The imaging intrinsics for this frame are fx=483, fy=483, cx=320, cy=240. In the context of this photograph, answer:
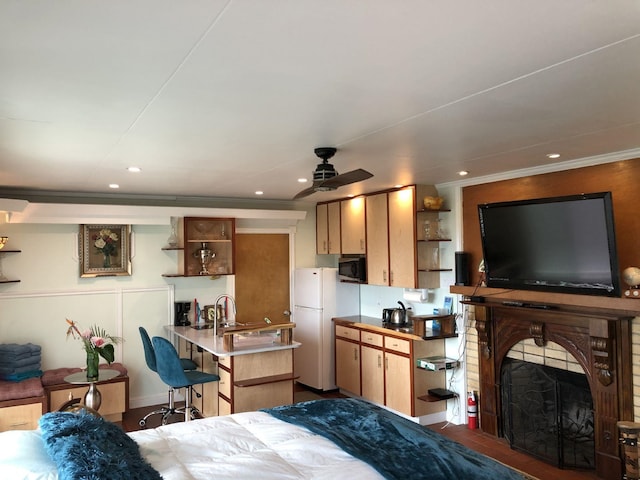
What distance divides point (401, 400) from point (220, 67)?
161 inches

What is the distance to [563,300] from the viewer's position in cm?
372

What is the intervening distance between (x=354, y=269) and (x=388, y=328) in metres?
0.89

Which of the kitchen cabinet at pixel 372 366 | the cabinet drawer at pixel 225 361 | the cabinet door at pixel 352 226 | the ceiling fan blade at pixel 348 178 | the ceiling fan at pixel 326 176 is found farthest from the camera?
the cabinet door at pixel 352 226

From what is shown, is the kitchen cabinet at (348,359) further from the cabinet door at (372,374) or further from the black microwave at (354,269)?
the black microwave at (354,269)

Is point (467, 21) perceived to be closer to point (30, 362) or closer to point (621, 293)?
point (621, 293)

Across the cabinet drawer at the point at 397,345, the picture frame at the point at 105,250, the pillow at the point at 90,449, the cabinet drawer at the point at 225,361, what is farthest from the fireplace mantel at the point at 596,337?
the picture frame at the point at 105,250

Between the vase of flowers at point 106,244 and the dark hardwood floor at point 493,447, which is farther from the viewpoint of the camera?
the vase of flowers at point 106,244

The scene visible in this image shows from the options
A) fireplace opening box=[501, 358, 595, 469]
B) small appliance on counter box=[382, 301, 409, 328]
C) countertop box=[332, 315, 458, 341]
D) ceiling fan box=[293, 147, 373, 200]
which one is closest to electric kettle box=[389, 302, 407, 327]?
small appliance on counter box=[382, 301, 409, 328]

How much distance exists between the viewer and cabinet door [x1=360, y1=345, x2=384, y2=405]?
5.25m

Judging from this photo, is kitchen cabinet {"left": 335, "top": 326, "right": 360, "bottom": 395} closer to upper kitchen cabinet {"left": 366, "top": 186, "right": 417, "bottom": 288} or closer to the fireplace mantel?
upper kitchen cabinet {"left": 366, "top": 186, "right": 417, "bottom": 288}

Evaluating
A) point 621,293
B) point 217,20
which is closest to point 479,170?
point 621,293

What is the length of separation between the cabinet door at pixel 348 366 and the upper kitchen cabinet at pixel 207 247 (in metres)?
1.62

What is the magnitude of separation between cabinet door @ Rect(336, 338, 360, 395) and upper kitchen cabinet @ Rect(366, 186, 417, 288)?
86 cm

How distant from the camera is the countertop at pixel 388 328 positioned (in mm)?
4801
